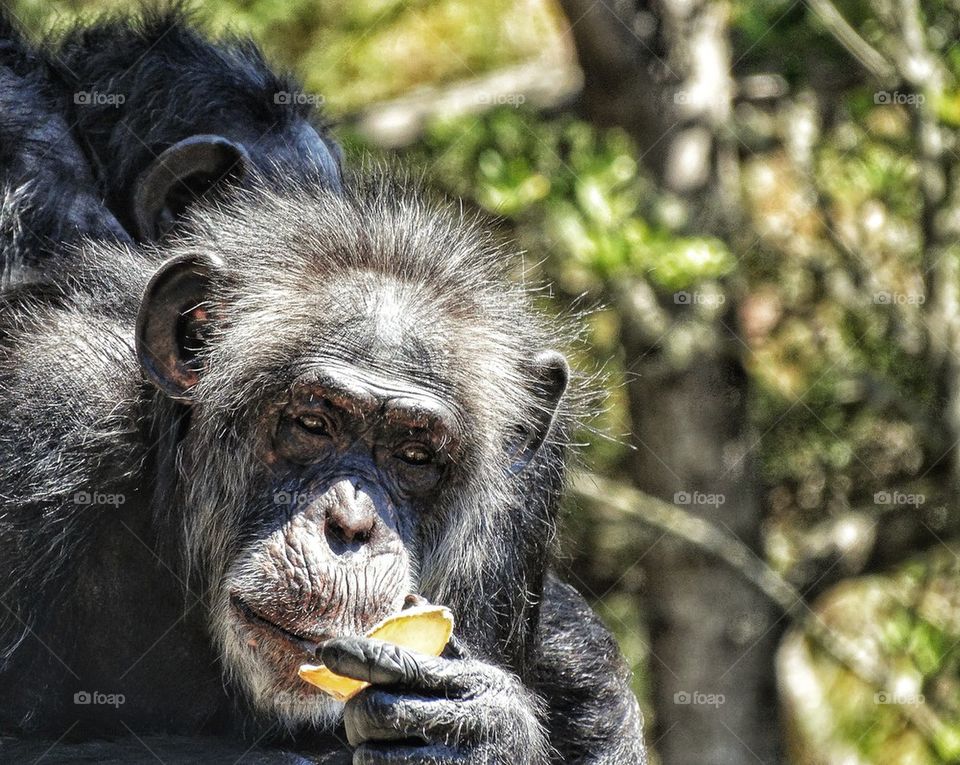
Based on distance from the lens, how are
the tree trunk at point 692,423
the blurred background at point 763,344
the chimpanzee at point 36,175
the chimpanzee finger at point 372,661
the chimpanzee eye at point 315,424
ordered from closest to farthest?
the chimpanzee finger at point 372,661 < the chimpanzee eye at point 315,424 < the chimpanzee at point 36,175 < the blurred background at point 763,344 < the tree trunk at point 692,423

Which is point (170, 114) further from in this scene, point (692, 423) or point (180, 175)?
point (692, 423)

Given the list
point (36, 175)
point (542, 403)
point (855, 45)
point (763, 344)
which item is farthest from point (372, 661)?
point (763, 344)

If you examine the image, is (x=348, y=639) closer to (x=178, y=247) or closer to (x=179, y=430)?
(x=179, y=430)

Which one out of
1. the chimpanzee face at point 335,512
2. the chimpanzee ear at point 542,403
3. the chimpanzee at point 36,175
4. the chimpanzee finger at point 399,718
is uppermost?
the chimpanzee at point 36,175

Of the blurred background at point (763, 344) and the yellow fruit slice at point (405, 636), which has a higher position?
the yellow fruit slice at point (405, 636)

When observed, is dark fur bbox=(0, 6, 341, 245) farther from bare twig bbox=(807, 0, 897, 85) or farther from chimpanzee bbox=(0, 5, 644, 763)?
bare twig bbox=(807, 0, 897, 85)

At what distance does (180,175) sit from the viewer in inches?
239

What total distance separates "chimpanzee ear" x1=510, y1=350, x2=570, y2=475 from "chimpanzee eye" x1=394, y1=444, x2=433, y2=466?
55cm

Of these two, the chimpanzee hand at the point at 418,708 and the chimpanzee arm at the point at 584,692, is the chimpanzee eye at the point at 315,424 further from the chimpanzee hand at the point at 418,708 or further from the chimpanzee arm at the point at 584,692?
the chimpanzee arm at the point at 584,692

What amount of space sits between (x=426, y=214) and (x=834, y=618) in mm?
6684

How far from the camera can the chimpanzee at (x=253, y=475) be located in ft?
14.6

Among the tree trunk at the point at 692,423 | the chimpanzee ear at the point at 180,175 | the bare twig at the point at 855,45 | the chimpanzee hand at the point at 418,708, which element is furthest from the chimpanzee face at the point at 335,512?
the bare twig at the point at 855,45

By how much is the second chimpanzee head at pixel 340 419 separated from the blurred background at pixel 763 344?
105 inches

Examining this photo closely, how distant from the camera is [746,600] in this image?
9.01 metres
